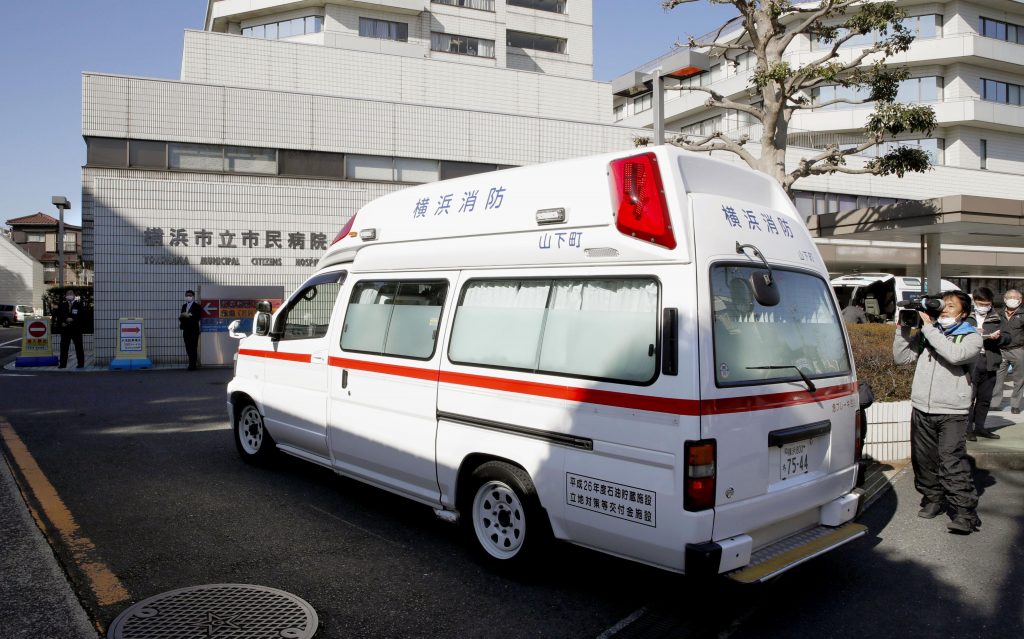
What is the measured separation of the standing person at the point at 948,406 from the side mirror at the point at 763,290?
2.34m

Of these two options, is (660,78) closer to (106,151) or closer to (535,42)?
(106,151)

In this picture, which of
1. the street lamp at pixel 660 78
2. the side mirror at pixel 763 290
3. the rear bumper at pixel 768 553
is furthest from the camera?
the street lamp at pixel 660 78

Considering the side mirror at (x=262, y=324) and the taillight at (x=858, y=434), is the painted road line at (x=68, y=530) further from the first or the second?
the taillight at (x=858, y=434)

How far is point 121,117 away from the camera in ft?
55.6

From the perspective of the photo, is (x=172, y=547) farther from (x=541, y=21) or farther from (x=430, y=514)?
(x=541, y=21)

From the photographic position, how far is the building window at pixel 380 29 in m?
32.7

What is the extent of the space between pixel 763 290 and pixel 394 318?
2.68 m

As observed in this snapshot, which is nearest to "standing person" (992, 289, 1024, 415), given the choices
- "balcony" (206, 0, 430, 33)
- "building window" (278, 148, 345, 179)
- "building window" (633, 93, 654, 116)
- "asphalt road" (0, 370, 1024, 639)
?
"asphalt road" (0, 370, 1024, 639)

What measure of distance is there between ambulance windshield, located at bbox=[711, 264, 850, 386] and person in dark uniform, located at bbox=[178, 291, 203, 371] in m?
14.0

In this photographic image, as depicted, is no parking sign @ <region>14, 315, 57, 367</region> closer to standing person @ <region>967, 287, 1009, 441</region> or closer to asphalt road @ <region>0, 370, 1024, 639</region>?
asphalt road @ <region>0, 370, 1024, 639</region>

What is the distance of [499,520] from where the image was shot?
15.0ft

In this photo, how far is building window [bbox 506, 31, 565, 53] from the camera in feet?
114

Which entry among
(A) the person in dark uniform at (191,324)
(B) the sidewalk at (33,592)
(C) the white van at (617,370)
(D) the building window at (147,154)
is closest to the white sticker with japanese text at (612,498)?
(C) the white van at (617,370)

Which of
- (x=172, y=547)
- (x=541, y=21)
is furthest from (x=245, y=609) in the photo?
(x=541, y=21)
